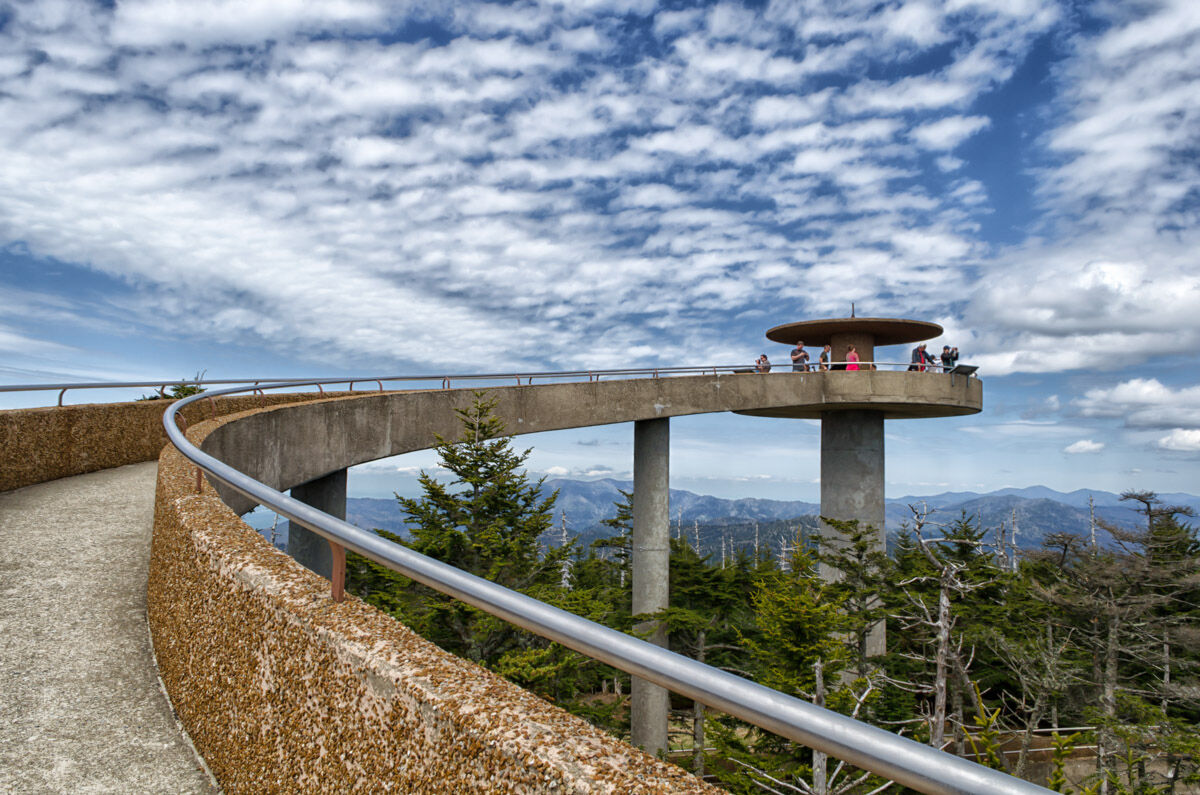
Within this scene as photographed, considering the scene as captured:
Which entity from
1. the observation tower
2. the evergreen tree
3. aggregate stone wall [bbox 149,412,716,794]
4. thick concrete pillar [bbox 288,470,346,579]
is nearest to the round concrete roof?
the observation tower

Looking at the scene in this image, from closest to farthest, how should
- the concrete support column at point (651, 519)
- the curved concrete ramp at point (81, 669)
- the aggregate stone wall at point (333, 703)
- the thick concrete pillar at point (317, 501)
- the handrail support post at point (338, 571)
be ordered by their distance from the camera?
the aggregate stone wall at point (333, 703), the handrail support post at point (338, 571), the curved concrete ramp at point (81, 669), the thick concrete pillar at point (317, 501), the concrete support column at point (651, 519)

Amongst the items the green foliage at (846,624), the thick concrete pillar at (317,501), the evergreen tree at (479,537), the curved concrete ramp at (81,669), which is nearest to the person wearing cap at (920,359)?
the green foliage at (846,624)

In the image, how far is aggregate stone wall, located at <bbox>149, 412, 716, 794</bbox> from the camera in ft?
6.90

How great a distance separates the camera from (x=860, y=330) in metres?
26.0

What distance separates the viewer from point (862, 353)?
85.7ft

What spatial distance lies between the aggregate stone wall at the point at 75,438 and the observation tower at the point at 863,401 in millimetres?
18104

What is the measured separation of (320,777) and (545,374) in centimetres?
1681

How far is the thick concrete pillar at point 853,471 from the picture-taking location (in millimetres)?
25375

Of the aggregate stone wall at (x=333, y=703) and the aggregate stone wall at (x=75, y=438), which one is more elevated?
the aggregate stone wall at (x=75, y=438)

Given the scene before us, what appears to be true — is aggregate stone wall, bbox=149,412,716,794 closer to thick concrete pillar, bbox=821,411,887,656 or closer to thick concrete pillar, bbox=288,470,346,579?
thick concrete pillar, bbox=288,470,346,579

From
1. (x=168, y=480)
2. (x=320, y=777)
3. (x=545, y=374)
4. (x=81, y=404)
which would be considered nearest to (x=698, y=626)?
(x=545, y=374)

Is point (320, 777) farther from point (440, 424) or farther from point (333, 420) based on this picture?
point (440, 424)

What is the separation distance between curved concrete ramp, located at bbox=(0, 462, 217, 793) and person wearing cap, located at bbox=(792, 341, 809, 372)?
2054 centimetres

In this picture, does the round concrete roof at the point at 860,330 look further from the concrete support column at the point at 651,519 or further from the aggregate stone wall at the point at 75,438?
the aggregate stone wall at the point at 75,438
